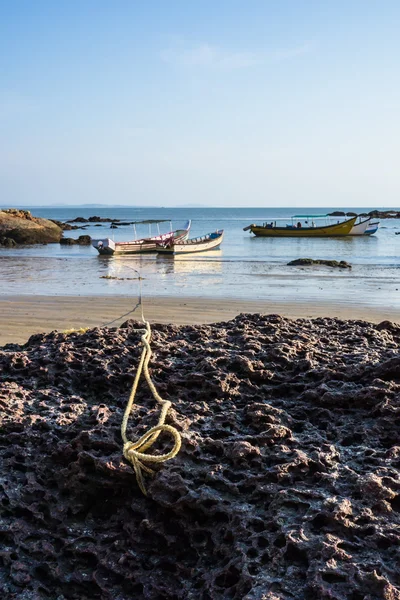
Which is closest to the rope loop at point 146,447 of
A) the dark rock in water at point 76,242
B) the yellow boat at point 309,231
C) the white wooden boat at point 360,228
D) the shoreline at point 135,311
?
the shoreline at point 135,311

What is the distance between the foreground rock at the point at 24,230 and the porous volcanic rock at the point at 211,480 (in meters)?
37.3

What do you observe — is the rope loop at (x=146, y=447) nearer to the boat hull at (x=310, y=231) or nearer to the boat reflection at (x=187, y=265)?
the boat reflection at (x=187, y=265)

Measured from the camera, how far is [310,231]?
1927 inches

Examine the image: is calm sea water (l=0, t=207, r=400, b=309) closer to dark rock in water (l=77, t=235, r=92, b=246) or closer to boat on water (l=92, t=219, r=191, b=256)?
boat on water (l=92, t=219, r=191, b=256)

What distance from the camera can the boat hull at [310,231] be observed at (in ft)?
160

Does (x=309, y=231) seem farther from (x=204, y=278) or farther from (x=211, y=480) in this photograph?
(x=211, y=480)

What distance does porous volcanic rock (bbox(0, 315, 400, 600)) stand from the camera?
1672 millimetres

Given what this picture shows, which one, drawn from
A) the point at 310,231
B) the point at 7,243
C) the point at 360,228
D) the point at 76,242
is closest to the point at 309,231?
the point at 310,231

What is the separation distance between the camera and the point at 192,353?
2961 mm

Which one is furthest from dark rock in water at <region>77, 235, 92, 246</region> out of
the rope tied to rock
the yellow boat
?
the rope tied to rock

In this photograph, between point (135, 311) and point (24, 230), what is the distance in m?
32.1

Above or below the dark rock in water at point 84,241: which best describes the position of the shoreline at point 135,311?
below

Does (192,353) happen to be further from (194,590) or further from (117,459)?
(194,590)

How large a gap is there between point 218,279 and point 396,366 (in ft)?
53.8
